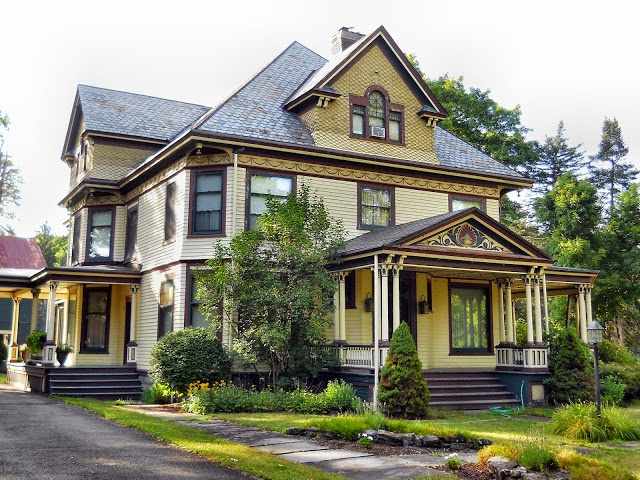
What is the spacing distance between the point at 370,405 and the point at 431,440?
196 inches

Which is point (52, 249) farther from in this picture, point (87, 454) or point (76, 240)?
point (87, 454)

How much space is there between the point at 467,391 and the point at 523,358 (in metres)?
1.85

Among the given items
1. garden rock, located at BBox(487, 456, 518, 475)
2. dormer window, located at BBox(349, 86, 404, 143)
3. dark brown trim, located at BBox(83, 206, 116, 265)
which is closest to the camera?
garden rock, located at BBox(487, 456, 518, 475)

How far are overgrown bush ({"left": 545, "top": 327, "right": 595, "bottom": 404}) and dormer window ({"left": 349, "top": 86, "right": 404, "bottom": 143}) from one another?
7.90 m

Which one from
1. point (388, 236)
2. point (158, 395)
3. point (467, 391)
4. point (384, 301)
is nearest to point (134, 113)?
point (158, 395)

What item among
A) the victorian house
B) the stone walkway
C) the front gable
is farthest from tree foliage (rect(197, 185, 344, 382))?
the stone walkway

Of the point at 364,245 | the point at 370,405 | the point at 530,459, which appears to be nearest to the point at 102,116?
the point at 364,245

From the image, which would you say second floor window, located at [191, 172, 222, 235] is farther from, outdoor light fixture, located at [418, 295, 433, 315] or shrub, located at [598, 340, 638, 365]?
shrub, located at [598, 340, 638, 365]

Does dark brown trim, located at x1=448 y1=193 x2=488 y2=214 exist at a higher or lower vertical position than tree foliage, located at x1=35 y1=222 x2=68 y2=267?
lower

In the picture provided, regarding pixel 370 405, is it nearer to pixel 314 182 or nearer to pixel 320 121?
pixel 314 182

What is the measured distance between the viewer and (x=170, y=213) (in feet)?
62.9

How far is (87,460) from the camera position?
8609 mm

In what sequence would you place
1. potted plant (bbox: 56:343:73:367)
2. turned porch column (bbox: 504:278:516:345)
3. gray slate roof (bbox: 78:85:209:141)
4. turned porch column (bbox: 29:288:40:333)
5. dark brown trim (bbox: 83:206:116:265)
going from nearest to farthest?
turned porch column (bbox: 504:278:516:345) → potted plant (bbox: 56:343:73:367) → dark brown trim (bbox: 83:206:116:265) → turned porch column (bbox: 29:288:40:333) → gray slate roof (bbox: 78:85:209:141)

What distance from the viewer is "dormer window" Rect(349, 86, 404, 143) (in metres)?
20.3
